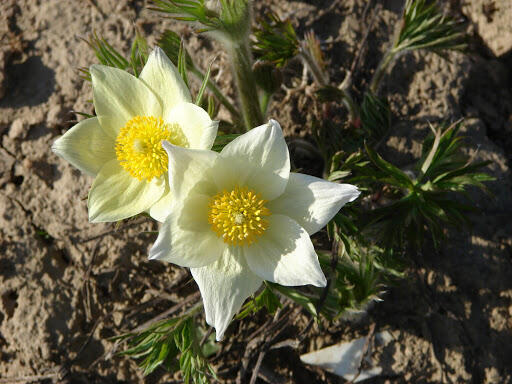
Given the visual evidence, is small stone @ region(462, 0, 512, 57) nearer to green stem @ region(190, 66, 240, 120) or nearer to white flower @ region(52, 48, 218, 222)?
green stem @ region(190, 66, 240, 120)

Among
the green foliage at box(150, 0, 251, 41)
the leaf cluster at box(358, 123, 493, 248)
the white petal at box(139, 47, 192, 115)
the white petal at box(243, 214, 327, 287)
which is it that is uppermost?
the green foliage at box(150, 0, 251, 41)

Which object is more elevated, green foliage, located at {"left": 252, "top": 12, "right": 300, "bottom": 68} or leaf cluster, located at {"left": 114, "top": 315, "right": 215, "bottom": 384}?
green foliage, located at {"left": 252, "top": 12, "right": 300, "bottom": 68}

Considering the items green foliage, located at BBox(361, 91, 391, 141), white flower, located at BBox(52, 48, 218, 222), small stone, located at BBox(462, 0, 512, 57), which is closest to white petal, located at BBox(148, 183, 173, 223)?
white flower, located at BBox(52, 48, 218, 222)

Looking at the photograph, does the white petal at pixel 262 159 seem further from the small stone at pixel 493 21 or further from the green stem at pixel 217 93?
the small stone at pixel 493 21

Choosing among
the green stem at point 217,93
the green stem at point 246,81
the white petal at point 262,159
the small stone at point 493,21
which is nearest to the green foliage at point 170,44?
the green stem at point 217,93

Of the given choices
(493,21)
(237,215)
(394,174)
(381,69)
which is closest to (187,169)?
(237,215)

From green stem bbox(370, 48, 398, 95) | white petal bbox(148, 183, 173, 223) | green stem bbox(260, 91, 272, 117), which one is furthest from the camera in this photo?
green stem bbox(370, 48, 398, 95)
